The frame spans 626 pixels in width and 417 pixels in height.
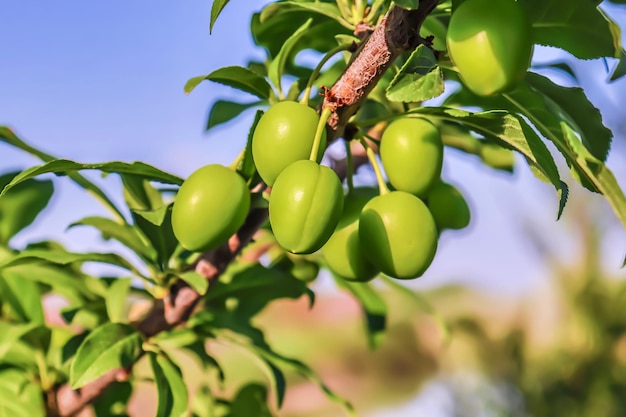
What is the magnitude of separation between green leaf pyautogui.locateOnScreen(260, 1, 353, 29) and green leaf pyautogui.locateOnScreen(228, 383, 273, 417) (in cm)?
39

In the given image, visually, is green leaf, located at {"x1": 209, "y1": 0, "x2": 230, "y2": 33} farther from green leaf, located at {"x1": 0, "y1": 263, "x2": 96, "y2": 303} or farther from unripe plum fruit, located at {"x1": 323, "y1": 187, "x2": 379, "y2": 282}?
green leaf, located at {"x1": 0, "y1": 263, "x2": 96, "y2": 303}

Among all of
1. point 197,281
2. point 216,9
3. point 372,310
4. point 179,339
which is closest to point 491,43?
point 216,9

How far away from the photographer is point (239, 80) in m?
0.47

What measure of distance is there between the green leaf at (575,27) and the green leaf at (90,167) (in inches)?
9.8

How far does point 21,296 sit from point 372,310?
0.36 m

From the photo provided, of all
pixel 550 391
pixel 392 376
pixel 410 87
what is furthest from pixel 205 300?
pixel 392 376

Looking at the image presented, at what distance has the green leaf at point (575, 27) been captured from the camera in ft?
1.32

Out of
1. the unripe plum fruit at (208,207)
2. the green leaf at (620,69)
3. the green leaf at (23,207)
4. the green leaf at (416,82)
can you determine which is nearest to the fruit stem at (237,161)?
the unripe plum fruit at (208,207)

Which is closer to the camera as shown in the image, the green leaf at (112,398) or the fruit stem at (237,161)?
the fruit stem at (237,161)

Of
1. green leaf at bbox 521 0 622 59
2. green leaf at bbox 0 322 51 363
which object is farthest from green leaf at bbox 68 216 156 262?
green leaf at bbox 521 0 622 59

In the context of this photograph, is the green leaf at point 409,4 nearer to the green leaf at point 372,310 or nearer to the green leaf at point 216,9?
the green leaf at point 216,9

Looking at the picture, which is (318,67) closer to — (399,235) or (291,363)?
(399,235)

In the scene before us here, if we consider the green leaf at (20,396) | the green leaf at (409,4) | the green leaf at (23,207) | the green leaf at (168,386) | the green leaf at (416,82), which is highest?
the green leaf at (409,4)

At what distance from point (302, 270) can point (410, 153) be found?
1.09ft
